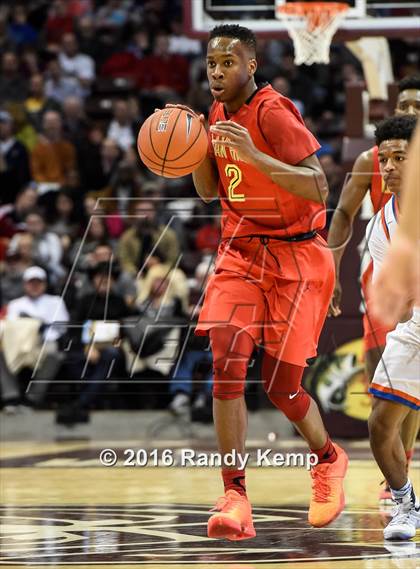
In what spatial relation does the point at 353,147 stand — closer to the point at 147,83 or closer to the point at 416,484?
the point at 416,484

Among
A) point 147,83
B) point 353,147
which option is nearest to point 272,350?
point 353,147

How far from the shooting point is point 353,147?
10.6 metres

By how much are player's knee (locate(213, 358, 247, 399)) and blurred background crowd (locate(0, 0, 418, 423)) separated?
3.53 metres

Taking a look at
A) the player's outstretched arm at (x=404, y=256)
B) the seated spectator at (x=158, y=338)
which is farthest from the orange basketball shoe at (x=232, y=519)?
the seated spectator at (x=158, y=338)

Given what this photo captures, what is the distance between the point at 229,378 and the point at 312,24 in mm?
5551

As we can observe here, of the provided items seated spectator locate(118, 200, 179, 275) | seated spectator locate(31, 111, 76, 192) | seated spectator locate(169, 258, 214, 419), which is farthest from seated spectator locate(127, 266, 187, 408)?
seated spectator locate(31, 111, 76, 192)

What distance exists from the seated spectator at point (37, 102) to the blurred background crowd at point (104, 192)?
0.07 feet

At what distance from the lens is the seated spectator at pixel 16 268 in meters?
12.7

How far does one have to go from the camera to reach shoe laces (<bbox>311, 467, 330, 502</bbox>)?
576 cm

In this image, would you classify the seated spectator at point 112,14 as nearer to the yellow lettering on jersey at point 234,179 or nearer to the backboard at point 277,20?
the backboard at point 277,20

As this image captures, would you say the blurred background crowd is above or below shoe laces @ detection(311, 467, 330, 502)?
below

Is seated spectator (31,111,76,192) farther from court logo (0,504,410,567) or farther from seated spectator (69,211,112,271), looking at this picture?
court logo (0,504,410,567)

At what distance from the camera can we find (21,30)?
18719 millimetres

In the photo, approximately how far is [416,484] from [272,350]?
7.50 ft
